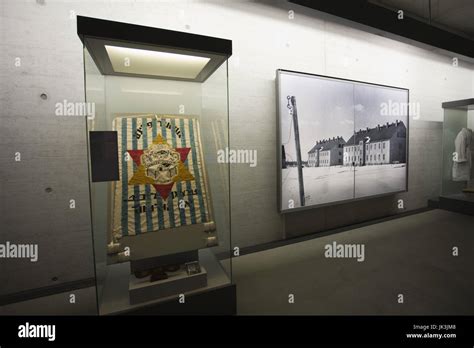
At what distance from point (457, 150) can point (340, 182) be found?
3.02m

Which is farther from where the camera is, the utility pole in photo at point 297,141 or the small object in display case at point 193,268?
the utility pole in photo at point 297,141

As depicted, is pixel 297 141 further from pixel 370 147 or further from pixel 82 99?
pixel 82 99

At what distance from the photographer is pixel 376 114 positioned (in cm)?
367

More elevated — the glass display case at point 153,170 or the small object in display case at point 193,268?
the glass display case at point 153,170

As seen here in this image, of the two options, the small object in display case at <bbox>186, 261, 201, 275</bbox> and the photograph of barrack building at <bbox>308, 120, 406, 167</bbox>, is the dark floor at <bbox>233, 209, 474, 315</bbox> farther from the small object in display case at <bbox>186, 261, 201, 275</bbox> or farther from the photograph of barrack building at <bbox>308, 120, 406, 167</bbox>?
the photograph of barrack building at <bbox>308, 120, 406, 167</bbox>

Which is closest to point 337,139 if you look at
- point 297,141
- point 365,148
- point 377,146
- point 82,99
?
point 365,148

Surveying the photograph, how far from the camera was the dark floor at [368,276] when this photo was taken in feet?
6.31

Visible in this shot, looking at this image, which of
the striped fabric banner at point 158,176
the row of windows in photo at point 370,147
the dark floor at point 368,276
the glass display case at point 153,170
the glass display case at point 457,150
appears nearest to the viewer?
the glass display case at point 153,170

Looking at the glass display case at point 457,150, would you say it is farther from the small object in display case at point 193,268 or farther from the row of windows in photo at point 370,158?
the small object in display case at point 193,268

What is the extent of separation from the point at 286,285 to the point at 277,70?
2.35 m

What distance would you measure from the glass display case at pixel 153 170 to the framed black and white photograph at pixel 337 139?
48.9 inches

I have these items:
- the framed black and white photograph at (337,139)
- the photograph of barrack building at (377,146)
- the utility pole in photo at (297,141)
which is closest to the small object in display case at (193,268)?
the framed black and white photograph at (337,139)

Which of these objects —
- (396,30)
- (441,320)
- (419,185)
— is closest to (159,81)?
(396,30)

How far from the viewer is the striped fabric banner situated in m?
1.63
